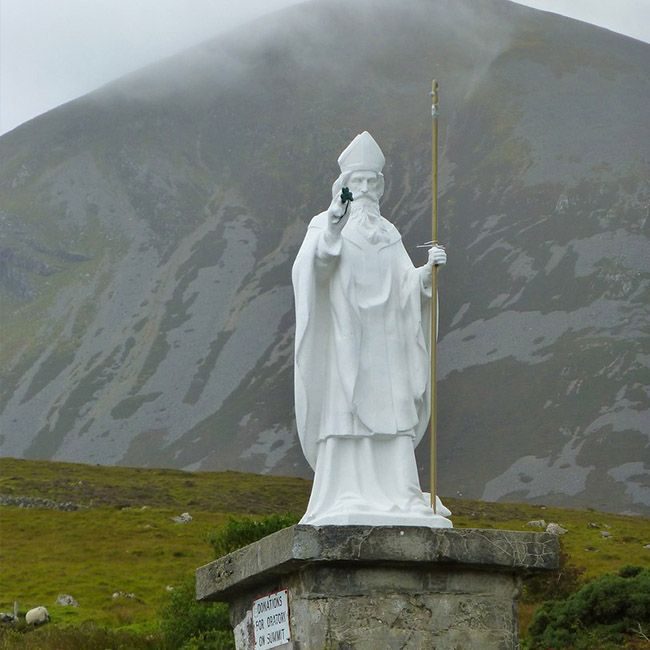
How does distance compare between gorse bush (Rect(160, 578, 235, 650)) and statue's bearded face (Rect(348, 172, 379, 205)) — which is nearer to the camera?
statue's bearded face (Rect(348, 172, 379, 205))

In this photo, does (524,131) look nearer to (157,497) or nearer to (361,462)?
(157,497)

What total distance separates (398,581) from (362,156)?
378cm

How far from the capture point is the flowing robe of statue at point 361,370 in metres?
11.3

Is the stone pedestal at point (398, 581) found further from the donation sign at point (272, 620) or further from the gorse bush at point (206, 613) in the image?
the gorse bush at point (206, 613)

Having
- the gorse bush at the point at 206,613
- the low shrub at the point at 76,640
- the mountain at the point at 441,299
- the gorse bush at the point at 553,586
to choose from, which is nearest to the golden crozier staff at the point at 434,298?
the gorse bush at the point at 206,613

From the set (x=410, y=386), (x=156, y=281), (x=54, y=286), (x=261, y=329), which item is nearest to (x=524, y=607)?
(x=410, y=386)

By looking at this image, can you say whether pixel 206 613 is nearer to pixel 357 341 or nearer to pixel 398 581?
pixel 357 341

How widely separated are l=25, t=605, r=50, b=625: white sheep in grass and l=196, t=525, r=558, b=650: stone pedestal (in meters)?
33.0

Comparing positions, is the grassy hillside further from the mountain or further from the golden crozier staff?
the mountain

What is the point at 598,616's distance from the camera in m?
30.1

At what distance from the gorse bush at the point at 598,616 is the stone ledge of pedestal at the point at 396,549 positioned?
689 inches

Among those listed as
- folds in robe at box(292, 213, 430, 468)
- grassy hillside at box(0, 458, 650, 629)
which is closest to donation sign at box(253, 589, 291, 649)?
folds in robe at box(292, 213, 430, 468)

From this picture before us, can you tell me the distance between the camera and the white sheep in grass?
42406mm

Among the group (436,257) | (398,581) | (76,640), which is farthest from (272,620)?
(76,640)
